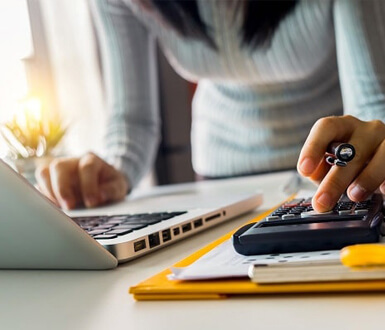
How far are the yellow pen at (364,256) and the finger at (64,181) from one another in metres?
0.68

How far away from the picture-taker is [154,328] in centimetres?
35

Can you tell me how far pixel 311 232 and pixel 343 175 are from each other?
0.49 feet

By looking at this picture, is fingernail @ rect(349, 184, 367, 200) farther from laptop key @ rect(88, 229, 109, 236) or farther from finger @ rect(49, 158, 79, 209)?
finger @ rect(49, 158, 79, 209)

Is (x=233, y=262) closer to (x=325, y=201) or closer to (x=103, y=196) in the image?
(x=325, y=201)

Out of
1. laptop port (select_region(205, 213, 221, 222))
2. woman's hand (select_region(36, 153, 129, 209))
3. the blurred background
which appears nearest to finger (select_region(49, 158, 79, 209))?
woman's hand (select_region(36, 153, 129, 209))

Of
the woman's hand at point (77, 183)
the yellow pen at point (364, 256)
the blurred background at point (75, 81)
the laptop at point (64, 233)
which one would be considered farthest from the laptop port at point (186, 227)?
the blurred background at point (75, 81)

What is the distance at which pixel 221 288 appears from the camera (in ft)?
1.27

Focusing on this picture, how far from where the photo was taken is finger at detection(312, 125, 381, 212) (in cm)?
53

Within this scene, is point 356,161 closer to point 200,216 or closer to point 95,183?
point 200,216

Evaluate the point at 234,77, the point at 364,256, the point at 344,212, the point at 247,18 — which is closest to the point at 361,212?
the point at 344,212

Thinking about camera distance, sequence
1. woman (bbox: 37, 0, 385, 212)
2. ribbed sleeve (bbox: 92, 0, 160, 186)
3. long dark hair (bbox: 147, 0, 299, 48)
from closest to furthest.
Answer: woman (bbox: 37, 0, 385, 212) → long dark hair (bbox: 147, 0, 299, 48) → ribbed sleeve (bbox: 92, 0, 160, 186)

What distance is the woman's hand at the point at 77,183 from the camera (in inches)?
38.9

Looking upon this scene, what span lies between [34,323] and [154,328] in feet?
0.30

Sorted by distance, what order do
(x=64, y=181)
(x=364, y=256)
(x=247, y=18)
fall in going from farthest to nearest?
1. (x=247, y=18)
2. (x=64, y=181)
3. (x=364, y=256)
